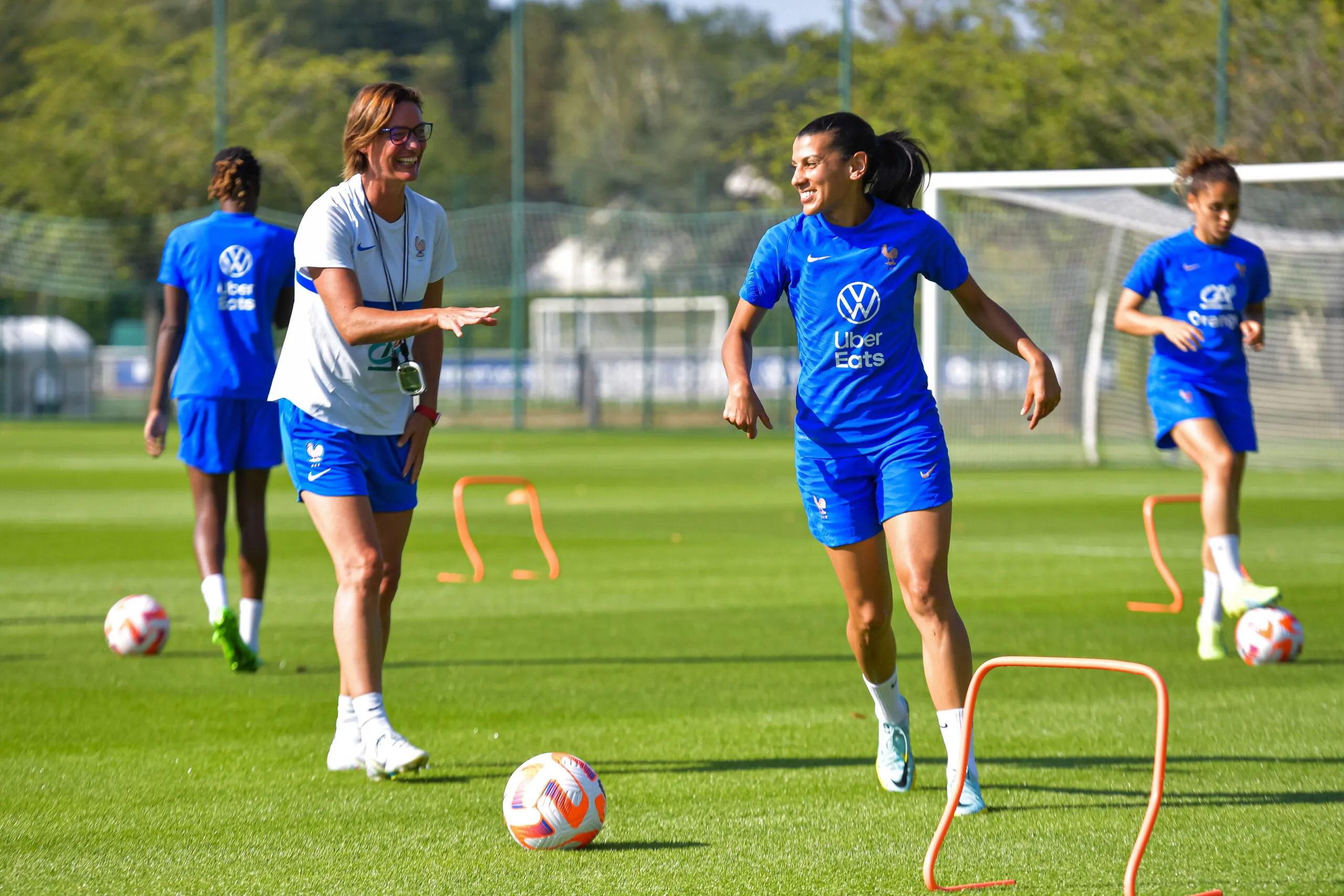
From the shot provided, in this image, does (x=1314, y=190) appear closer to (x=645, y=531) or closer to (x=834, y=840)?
(x=645, y=531)

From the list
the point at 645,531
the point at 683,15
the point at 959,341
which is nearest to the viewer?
the point at 645,531

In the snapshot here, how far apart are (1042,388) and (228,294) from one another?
4098 mm

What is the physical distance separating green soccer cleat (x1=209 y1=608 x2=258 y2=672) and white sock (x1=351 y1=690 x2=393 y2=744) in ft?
7.43

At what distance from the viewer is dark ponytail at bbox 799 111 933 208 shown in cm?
517

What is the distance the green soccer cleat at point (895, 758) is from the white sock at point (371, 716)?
5.23 ft

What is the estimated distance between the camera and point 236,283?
7.68 m

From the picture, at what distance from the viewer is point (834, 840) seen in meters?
4.84

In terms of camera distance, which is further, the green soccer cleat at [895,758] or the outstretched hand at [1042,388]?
the green soccer cleat at [895,758]

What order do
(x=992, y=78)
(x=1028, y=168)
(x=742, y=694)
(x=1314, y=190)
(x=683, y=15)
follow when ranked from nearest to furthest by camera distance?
(x=742, y=694) → (x=1314, y=190) → (x=1028, y=168) → (x=992, y=78) → (x=683, y=15)

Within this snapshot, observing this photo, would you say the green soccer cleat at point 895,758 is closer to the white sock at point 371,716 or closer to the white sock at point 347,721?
the white sock at point 371,716

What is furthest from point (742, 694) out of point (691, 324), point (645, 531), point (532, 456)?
point (691, 324)

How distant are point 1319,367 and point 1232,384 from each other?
49.2 feet

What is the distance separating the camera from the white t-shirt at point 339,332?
18.2 feet

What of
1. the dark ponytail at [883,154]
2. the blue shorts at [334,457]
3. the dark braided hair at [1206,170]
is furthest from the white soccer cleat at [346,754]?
the dark braided hair at [1206,170]
